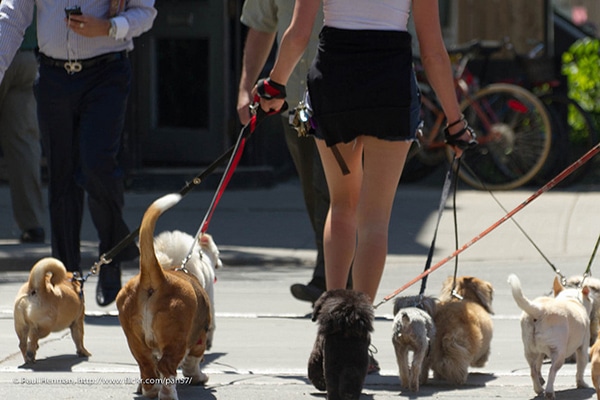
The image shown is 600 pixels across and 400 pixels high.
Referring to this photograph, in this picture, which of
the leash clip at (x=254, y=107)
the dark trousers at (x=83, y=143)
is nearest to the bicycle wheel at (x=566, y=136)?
the dark trousers at (x=83, y=143)

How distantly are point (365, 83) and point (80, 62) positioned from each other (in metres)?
2.29

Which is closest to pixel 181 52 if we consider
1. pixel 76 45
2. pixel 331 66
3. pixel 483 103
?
pixel 483 103

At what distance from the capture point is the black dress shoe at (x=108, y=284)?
6938 mm

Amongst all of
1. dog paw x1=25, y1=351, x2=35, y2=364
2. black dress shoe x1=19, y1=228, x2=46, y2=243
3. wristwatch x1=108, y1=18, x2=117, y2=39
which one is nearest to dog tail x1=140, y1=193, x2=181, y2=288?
dog paw x1=25, y1=351, x2=35, y2=364

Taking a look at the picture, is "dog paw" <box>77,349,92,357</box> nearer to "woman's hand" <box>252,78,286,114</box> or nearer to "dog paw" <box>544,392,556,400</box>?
"woman's hand" <box>252,78,286,114</box>

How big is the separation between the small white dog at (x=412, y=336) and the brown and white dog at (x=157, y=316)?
828 millimetres

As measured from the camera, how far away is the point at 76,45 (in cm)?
672

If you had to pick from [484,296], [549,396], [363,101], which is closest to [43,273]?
[363,101]

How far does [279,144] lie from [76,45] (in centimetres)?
658

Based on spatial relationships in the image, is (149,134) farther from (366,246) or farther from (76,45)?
(366,246)

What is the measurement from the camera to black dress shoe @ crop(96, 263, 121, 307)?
6.94 m

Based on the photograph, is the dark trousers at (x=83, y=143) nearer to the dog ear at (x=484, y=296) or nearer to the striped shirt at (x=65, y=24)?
the striped shirt at (x=65, y=24)

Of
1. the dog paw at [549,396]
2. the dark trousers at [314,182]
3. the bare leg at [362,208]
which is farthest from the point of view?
the dark trousers at [314,182]

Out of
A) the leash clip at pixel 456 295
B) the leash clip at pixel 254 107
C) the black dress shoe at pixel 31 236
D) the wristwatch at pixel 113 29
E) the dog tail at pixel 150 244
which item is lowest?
the black dress shoe at pixel 31 236
